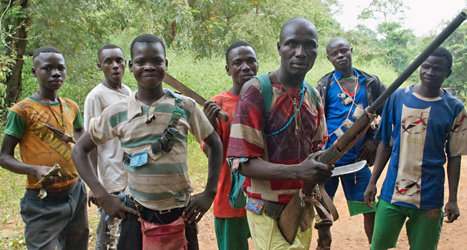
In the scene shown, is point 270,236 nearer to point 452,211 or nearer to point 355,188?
point 452,211

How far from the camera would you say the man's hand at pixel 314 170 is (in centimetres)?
155

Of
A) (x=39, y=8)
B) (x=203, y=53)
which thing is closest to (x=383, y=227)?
(x=39, y=8)

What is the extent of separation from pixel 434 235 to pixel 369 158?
108cm

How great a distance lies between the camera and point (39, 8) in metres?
6.78

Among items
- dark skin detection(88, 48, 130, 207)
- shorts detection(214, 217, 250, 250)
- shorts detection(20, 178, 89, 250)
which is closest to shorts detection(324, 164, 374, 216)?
shorts detection(214, 217, 250, 250)

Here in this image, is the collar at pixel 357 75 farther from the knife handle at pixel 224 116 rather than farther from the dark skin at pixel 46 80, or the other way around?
the dark skin at pixel 46 80

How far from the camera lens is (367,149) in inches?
139

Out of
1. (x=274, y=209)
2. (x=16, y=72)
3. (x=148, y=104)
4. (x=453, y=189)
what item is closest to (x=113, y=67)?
(x=148, y=104)

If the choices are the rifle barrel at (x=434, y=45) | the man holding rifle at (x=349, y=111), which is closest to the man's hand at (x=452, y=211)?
the man holding rifle at (x=349, y=111)

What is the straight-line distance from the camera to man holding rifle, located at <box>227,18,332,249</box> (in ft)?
5.67

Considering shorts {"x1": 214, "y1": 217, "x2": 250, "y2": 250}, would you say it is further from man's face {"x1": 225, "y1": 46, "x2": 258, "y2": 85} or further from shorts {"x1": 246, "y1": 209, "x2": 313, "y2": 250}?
man's face {"x1": 225, "y1": 46, "x2": 258, "y2": 85}

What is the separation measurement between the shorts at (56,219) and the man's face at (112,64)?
0.99 meters

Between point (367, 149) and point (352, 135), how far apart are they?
2.20 meters

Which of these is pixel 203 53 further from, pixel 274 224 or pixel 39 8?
pixel 274 224
